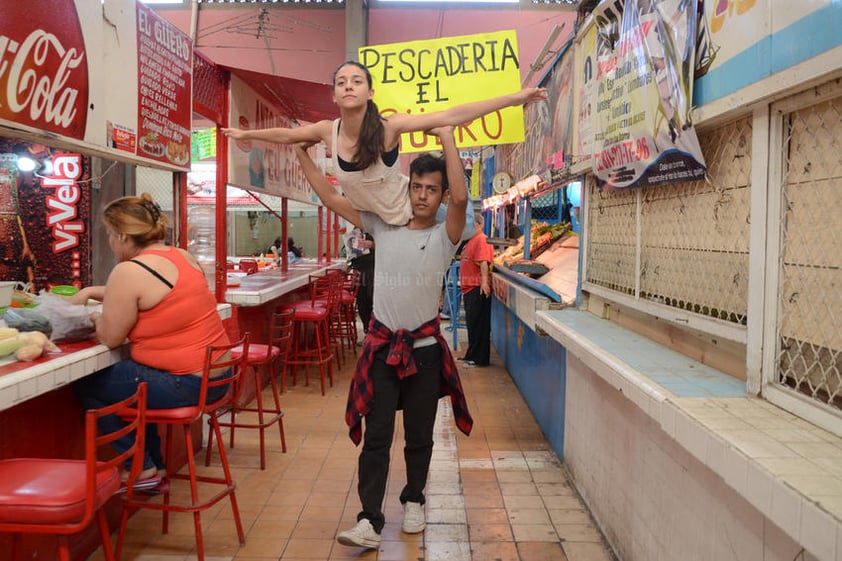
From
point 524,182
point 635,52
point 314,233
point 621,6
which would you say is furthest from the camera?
point 314,233

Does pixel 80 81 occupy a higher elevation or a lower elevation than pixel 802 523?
higher

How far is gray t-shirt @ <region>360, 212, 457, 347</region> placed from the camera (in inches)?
112

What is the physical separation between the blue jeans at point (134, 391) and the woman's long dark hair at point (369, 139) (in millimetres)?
1263

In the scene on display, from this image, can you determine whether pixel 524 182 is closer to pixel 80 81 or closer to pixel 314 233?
pixel 80 81

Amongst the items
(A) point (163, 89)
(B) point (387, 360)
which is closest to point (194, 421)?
(B) point (387, 360)

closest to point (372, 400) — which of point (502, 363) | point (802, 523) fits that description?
point (802, 523)

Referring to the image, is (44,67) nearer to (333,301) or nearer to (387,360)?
(387,360)

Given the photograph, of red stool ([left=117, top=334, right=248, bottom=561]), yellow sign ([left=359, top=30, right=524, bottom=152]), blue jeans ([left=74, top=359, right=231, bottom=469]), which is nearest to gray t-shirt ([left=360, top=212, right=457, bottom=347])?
red stool ([left=117, top=334, right=248, bottom=561])

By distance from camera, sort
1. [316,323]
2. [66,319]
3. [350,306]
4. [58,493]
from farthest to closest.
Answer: [350,306] < [316,323] < [66,319] < [58,493]

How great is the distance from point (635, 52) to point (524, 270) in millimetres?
3339

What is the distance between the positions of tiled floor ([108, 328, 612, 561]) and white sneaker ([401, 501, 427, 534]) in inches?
1.5

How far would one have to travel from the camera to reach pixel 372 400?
2.88m

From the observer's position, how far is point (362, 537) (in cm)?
282

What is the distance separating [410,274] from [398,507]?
141 cm
